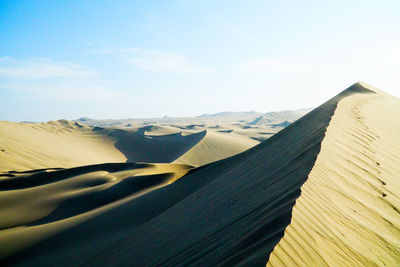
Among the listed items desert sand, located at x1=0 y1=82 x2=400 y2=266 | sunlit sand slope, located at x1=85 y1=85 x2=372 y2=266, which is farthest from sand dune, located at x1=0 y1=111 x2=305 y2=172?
sunlit sand slope, located at x1=85 y1=85 x2=372 y2=266

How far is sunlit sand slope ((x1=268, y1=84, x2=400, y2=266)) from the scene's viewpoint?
1.95m

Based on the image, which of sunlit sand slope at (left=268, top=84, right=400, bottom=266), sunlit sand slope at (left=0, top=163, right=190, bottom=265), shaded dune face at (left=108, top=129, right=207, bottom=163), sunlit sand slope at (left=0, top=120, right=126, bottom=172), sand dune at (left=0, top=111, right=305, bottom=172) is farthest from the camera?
shaded dune face at (left=108, top=129, right=207, bottom=163)

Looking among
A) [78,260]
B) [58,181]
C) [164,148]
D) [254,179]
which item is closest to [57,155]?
[58,181]

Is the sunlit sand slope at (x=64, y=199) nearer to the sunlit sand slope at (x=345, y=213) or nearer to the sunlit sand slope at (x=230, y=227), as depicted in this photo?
the sunlit sand slope at (x=230, y=227)

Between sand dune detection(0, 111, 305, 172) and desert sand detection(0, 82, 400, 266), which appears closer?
desert sand detection(0, 82, 400, 266)

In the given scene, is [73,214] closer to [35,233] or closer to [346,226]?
[35,233]

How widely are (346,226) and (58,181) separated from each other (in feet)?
39.4

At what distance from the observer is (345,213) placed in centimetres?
268

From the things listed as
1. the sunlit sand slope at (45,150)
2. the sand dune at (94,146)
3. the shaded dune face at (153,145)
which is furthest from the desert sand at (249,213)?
the shaded dune face at (153,145)

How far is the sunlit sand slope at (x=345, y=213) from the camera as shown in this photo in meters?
1.95

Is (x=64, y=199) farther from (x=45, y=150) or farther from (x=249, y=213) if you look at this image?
(x=45, y=150)

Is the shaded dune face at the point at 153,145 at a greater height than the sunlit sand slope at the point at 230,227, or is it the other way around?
the sunlit sand slope at the point at 230,227

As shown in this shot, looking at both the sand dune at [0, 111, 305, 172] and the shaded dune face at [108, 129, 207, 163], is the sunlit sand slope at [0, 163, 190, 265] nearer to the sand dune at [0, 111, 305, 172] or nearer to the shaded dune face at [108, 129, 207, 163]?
the sand dune at [0, 111, 305, 172]

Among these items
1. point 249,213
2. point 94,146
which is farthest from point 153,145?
point 249,213
